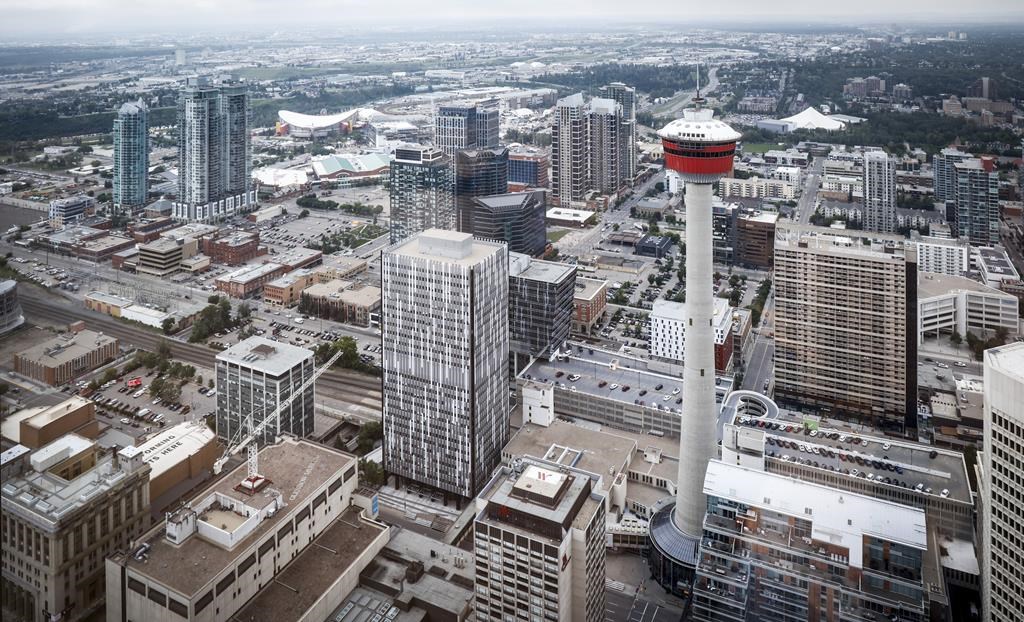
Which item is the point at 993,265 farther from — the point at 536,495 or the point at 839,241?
the point at 536,495

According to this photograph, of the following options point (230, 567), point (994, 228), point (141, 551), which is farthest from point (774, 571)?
point (994, 228)

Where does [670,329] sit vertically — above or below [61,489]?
above

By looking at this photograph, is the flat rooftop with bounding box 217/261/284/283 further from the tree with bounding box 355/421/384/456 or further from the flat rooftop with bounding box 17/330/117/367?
the tree with bounding box 355/421/384/456

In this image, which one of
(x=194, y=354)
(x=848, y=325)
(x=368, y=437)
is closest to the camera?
(x=368, y=437)

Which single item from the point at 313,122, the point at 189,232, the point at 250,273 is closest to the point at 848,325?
the point at 250,273

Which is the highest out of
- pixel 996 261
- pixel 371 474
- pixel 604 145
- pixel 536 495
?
pixel 604 145

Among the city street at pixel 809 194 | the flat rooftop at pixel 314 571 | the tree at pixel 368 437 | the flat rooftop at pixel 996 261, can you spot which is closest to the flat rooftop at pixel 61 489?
the flat rooftop at pixel 314 571

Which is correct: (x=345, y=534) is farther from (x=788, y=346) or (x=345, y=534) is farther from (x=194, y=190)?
(x=194, y=190)
